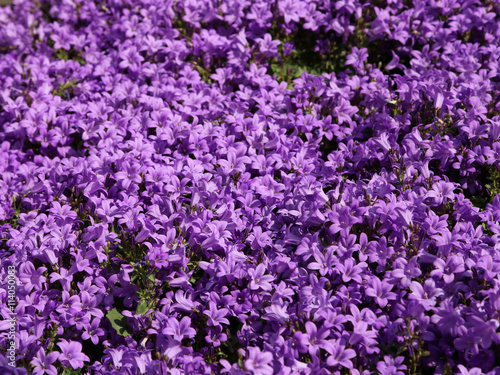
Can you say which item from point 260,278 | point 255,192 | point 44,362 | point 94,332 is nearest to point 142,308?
point 94,332

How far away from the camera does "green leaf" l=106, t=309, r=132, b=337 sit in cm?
466

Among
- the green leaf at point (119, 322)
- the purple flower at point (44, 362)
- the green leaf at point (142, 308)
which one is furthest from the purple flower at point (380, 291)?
the purple flower at point (44, 362)

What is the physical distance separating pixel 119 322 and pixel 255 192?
6.41 feet

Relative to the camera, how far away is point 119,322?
4.73m

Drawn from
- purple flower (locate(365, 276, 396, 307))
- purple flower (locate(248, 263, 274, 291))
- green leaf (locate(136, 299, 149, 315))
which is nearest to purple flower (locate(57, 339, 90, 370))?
green leaf (locate(136, 299, 149, 315))

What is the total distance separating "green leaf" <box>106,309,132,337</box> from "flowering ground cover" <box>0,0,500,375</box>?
0.03 metres

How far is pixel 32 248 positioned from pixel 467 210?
176 inches

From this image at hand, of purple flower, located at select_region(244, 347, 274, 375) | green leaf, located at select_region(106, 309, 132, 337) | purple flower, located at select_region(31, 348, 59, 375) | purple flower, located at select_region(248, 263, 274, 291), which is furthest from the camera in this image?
green leaf, located at select_region(106, 309, 132, 337)

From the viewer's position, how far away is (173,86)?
261 inches

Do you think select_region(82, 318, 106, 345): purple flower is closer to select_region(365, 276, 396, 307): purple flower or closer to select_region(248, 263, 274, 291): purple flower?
select_region(248, 263, 274, 291): purple flower

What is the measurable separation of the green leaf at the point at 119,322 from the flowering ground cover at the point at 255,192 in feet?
0.08

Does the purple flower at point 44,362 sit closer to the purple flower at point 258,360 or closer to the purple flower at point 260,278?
the purple flower at point 258,360

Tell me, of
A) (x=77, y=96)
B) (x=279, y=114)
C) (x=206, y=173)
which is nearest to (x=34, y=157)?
(x=77, y=96)

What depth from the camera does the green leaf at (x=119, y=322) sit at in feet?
15.3
